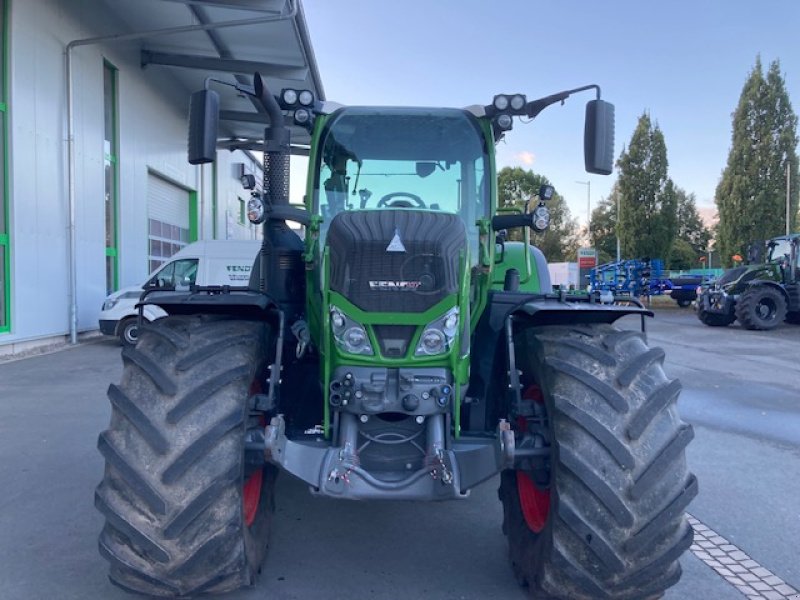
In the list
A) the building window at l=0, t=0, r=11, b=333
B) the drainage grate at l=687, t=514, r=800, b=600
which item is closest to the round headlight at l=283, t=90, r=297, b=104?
the drainage grate at l=687, t=514, r=800, b=600

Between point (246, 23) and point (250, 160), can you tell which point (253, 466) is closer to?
point (246, 23)

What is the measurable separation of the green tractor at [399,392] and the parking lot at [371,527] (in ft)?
1.37

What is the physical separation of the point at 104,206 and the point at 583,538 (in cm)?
1463

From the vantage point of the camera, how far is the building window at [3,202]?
36.7 feet

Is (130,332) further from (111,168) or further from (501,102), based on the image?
(501,102)

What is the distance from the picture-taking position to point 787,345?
15852mm

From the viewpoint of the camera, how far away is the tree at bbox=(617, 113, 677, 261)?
40.4m

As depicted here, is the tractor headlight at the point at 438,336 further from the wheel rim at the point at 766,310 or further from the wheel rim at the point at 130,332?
the wheel rim at the point at 766,310

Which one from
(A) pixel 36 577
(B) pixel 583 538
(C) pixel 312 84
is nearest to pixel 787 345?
(C) pixel 312 84

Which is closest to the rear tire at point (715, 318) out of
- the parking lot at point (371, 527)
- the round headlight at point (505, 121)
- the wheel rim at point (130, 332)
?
the parking lot at point (371, 527)

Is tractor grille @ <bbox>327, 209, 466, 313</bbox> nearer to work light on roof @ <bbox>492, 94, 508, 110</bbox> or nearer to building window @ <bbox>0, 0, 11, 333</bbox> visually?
work light on roof @ <bbox>492, 94, 508, 110</bbox>

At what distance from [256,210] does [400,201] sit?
0.85 m

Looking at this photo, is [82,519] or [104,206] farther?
[104,206]

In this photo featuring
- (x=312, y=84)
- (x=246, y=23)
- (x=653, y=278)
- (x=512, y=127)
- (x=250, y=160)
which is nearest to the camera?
(x=512, y=127)
